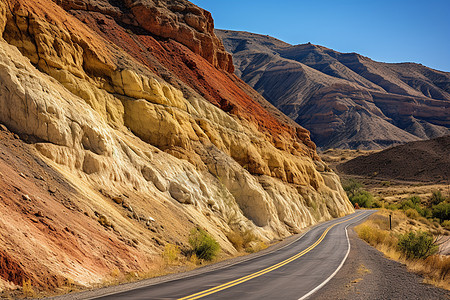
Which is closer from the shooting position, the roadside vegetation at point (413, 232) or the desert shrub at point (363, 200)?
the roadside vegetation at point (413, 232)

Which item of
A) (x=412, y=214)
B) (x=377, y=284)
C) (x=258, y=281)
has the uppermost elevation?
(x=377, y=284)

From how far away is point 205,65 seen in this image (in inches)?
2018

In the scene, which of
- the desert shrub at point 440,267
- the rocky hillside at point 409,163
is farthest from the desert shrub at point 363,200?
the desert shrub at point 440,267

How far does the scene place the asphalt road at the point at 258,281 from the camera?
11.0m

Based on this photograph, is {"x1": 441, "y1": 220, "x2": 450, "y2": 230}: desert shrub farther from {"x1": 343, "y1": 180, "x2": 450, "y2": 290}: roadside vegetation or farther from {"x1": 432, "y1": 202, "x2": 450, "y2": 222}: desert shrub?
{"x1": 432, "y1": 202, "x2": 450, "y2": 222}: desert shrub

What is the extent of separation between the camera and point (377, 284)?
12.7 meters

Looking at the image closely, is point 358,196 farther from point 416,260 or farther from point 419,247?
point 416,260

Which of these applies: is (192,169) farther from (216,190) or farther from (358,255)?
(358,255)

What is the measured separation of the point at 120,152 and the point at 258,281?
1261 cm

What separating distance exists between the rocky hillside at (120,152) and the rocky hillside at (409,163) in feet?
208

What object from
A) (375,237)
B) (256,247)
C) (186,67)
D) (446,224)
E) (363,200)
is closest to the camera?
(256,247)

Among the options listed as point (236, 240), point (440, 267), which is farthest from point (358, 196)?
point (440, 267)

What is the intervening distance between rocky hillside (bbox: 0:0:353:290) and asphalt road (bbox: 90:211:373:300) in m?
2.40

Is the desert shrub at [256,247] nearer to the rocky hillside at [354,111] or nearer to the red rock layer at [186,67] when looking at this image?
the red rock layer at [186,67]
